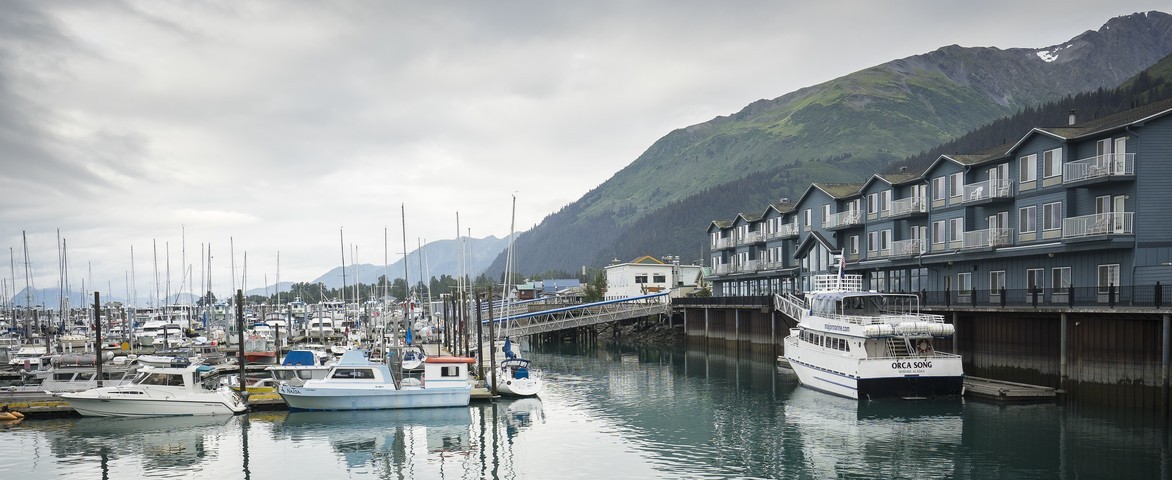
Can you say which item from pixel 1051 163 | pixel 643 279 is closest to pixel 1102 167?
pixel 1051 163

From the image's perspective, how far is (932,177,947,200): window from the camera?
6247 centimetres

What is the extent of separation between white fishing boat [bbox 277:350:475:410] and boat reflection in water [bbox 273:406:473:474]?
0.46 meters

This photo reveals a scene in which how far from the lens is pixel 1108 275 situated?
45781 mm

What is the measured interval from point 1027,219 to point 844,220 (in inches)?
1084

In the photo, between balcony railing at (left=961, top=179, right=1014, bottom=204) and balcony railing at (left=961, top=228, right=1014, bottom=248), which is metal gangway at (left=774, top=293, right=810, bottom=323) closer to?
balcony railing at (left=961, top=228, right=1014, bottom=248)

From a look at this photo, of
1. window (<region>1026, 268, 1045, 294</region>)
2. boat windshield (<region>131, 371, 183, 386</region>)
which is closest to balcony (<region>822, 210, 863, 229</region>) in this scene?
window (<region>1026, 268, 1045, 294</region>)

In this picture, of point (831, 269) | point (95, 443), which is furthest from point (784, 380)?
point (95, 443)

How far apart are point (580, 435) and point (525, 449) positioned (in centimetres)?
376

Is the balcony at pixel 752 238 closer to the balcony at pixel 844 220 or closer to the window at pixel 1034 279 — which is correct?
the balcony at pixel 844 220

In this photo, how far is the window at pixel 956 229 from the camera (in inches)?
2340

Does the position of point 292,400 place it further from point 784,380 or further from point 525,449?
point 784,380

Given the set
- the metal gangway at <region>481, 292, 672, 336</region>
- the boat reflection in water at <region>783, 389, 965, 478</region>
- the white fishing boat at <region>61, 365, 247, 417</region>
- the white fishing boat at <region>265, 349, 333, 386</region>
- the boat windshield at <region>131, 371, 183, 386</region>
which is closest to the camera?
the boat reflection in water at <region>783, 389, 965, 478</region>

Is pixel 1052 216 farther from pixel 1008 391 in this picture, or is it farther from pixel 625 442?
pixel 625 442

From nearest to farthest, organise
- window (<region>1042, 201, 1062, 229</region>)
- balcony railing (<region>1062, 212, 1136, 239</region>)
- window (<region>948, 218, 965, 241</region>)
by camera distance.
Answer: balcony railing (<region>1062, 212, 1136, 239</region>)
window (<region>1042, 201, 1062, 229</region>)
window (<region>948, 218, 965, 241</region>)
